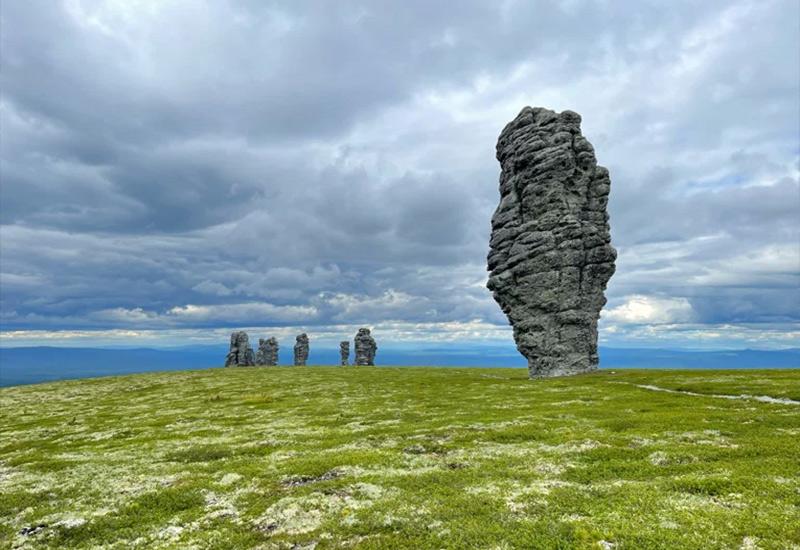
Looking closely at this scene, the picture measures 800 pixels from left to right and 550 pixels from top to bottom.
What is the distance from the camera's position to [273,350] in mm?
185750

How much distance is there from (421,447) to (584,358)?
61082mm

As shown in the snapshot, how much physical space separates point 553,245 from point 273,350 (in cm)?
13620

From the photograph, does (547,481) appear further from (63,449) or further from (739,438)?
(63,449)

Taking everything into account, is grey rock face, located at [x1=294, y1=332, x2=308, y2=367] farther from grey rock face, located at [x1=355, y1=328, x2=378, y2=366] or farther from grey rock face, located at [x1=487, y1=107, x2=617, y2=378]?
grey rock face, located at [x1=487, y1=107, x2=617, y2=378]

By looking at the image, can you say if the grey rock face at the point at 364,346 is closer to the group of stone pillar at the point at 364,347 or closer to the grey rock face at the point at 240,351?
the group of stone pillar at the point at 364,347

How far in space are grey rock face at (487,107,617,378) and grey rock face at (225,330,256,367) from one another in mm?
122735

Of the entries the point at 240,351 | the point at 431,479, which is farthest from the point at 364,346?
the point at 431,479

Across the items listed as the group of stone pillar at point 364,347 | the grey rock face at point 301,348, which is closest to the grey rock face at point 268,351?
the grey rock face at point 301,348

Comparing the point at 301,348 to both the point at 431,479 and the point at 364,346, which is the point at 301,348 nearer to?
the point at 364,346

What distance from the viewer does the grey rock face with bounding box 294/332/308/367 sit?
186500 millimetres

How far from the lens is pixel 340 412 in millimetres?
48719

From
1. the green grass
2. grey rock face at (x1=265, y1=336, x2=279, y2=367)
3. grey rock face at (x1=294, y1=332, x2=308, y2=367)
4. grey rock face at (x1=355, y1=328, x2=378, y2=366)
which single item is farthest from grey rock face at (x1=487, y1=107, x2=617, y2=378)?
grey rock face at (x1=265, y1=336, x2=279, y2=367)

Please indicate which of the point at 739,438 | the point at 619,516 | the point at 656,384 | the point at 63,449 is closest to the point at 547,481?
the point at 619,516

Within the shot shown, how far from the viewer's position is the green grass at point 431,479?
16.1 metres
